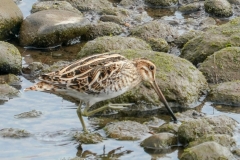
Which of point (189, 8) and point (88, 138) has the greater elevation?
point (189, 8)

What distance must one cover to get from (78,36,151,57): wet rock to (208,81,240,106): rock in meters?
2.20

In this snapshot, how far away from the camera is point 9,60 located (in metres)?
12.3

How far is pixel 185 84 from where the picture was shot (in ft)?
37.0

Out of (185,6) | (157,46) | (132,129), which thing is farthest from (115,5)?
(132,129)

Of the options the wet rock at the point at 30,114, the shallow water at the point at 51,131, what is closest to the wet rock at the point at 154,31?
the shallow water at the point at 51,131

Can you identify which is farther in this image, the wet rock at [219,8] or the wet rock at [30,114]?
the wet rock at [219,8]

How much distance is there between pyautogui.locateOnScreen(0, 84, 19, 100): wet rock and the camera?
11234 millimetres

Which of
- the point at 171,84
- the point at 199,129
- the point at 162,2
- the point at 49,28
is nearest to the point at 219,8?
the point at 162,2

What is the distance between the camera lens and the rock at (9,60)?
12.3m

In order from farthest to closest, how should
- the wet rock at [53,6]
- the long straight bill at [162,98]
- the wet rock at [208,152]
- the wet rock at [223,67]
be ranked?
1. the wet rock at [53,6]
2. the wet rock at [223,67]
3. the long straight bill at [162,98]
4. the wet rock at [208,152]

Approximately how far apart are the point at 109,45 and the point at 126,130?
3143 millimetres

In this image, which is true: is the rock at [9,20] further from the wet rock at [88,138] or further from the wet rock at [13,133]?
the wet rock at [88,138]

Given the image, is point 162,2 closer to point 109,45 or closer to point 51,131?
point 109,45

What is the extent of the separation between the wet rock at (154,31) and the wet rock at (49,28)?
4.15ft
